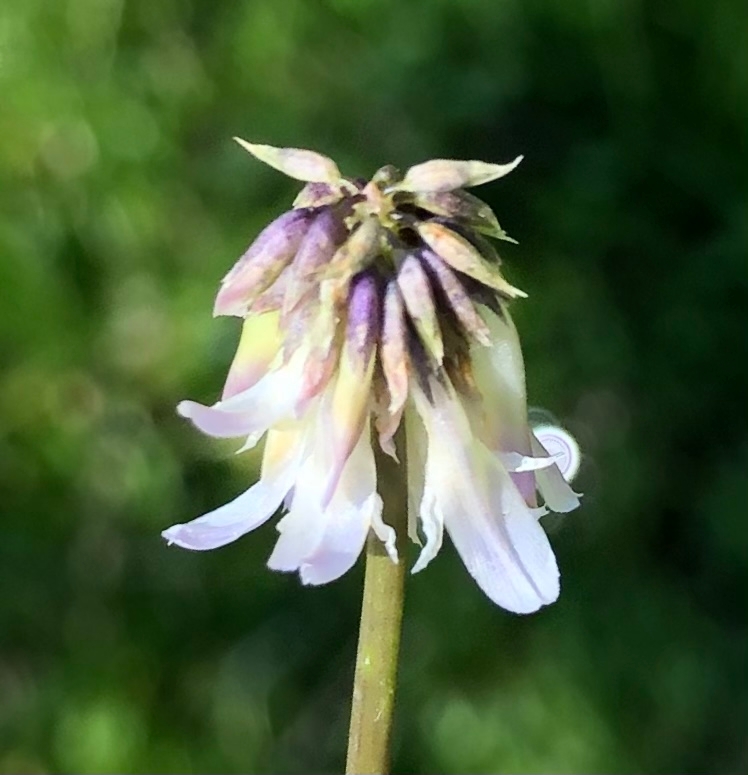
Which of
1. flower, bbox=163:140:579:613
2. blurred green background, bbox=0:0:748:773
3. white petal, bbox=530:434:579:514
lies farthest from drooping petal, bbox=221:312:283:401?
blurred green background, bbox=0:0:748:773

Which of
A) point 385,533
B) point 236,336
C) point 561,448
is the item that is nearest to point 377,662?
point 385,533

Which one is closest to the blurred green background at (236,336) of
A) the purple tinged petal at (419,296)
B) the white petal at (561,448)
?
the white petal at (561,448)

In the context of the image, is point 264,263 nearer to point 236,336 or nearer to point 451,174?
point 451,174

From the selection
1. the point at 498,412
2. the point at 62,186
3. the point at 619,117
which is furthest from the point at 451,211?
the point at 619,117

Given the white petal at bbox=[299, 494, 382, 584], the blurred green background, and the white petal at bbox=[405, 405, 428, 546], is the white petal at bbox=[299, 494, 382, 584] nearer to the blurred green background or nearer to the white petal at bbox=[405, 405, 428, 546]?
the white petal at bbox=[405, 405, 428, 546]

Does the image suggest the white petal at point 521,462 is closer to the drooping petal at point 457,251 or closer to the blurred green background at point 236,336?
the drooping petal at point 457,251
